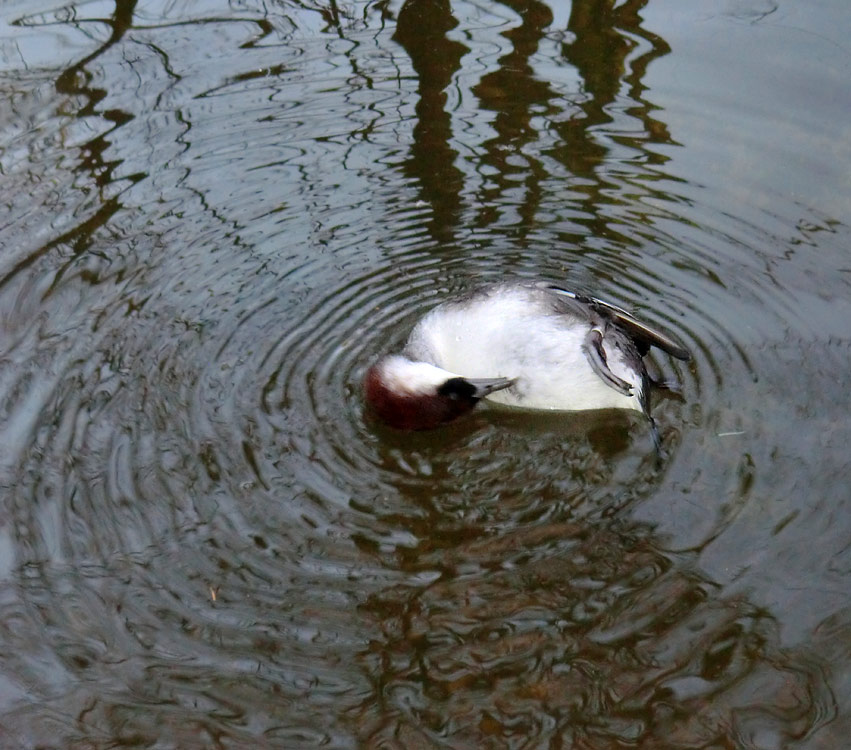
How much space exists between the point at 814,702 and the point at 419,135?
4639mm

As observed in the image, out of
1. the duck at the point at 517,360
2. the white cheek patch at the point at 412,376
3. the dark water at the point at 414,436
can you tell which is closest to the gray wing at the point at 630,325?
the duck at the point at 517,360

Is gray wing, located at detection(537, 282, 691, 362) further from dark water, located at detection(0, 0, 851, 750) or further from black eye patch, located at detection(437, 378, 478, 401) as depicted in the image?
black eye patch, located at detection(437, 378, 478, 401)

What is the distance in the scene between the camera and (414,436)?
15.9ft

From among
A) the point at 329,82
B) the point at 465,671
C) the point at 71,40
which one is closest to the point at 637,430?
the point at 465,671

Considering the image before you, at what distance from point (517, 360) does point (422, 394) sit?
19.1 inches

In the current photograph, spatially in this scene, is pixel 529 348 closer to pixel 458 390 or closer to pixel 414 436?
pixel 458 390

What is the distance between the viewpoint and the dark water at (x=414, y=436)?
370 cm

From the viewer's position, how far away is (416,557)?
13.8ft

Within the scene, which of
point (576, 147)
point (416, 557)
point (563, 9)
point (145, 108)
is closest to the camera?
point (416, 557)

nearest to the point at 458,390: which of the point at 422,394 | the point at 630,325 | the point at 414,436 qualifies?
the point at 422,394

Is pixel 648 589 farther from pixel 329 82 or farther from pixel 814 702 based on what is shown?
pixel 329 82

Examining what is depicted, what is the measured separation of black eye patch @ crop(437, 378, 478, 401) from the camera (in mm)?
4711

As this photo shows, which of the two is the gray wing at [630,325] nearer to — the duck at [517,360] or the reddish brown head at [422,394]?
the duck at [517,360]

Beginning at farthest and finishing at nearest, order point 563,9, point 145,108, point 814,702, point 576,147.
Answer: point 563,9
point 145,108
point 576,147
point 814,702
